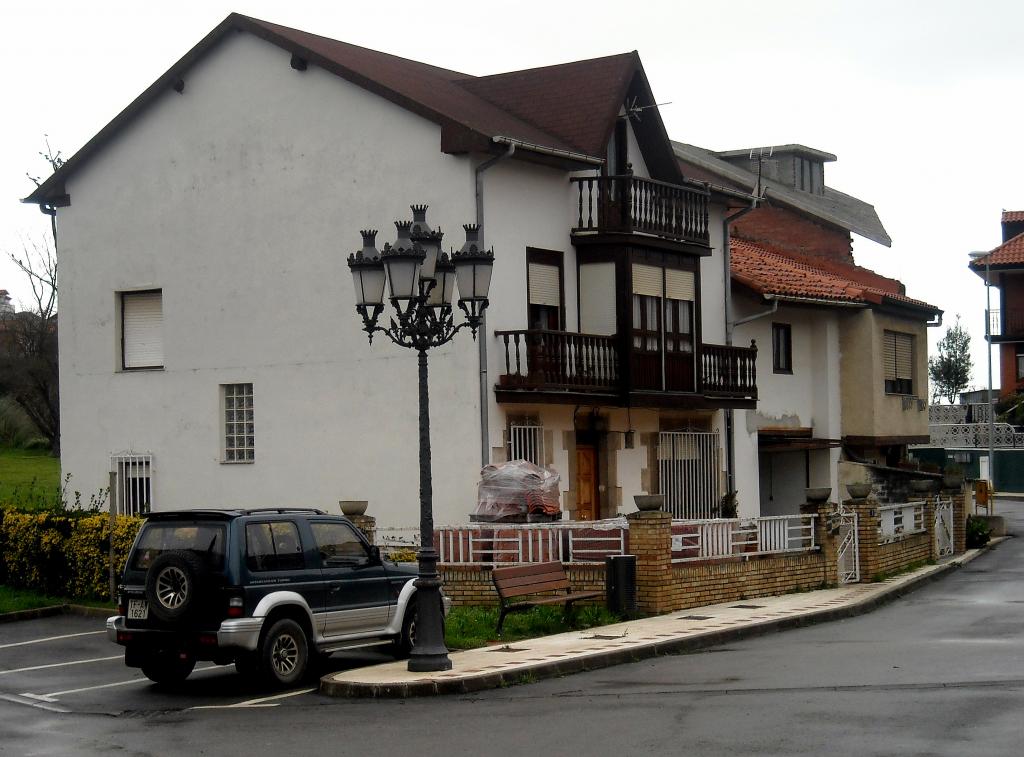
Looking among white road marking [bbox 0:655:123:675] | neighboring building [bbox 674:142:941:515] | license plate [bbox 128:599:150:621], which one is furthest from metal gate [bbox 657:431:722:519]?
license plate [bbox 128:599:150:621]

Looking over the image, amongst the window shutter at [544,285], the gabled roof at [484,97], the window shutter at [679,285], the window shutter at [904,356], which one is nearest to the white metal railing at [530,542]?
the window shutter at [544,285]

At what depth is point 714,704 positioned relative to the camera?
12.5m

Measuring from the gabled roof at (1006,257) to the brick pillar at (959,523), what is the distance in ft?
Answer: 111

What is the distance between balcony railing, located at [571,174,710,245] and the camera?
26.3m

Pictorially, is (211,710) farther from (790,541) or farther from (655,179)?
(655,179)

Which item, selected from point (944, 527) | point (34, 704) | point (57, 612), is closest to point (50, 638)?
→ point (57, 612)

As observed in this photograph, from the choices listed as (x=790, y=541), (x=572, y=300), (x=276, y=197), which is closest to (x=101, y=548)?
(x=276, y=197)

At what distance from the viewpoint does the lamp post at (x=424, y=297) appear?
1484cm

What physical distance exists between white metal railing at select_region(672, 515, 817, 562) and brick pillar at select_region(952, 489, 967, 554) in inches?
386

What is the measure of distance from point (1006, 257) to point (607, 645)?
55.0 meters

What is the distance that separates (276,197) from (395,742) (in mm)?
16152

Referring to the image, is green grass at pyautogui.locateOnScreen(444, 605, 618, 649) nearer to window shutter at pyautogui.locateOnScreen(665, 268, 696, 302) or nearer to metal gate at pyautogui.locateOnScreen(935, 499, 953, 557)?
window shutter at pyautogui.locateOnScreen(665, 268, 696, 302)

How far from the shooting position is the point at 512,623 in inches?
720

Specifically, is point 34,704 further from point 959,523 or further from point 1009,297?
point 1009,297
